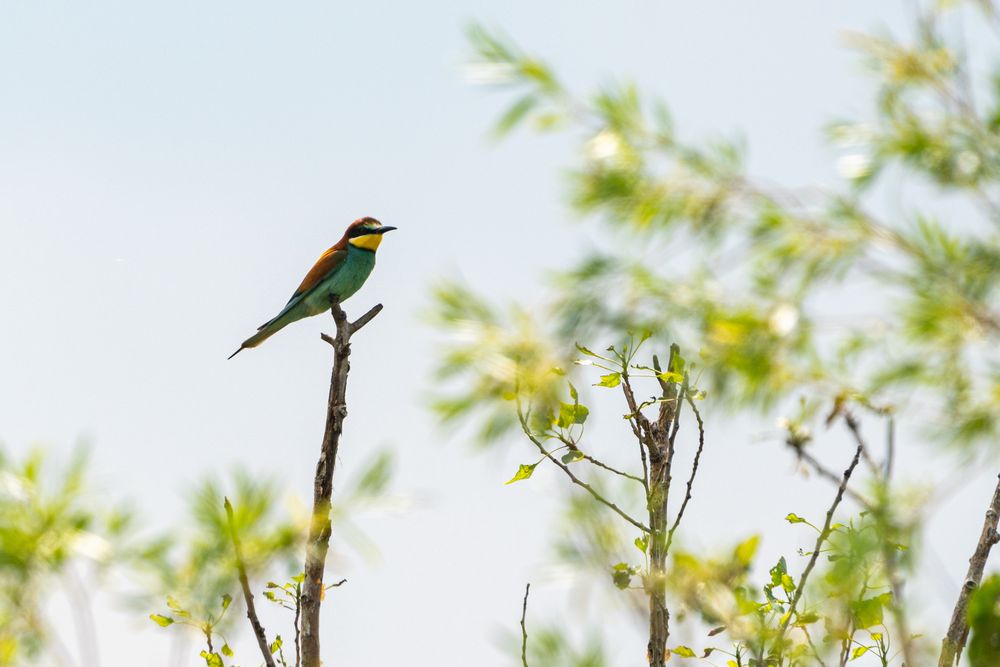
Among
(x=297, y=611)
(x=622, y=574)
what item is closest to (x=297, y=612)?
(x=297, y=611)

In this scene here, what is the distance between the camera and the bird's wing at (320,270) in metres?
7.28

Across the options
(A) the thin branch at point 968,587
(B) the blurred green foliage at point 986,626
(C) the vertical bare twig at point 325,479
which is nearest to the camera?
(B) the blurred green foliage at point 986,626

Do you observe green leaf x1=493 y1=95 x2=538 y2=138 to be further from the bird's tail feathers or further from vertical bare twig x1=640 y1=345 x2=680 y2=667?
the bird's tail feathers

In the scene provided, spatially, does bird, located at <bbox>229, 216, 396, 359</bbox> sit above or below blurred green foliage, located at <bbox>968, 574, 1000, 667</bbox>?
above

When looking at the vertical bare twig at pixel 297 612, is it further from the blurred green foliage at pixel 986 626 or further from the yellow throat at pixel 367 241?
the yellow throat at pixel 367 241

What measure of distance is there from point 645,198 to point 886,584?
1221mm

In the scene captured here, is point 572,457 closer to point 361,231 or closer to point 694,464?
point 694,464

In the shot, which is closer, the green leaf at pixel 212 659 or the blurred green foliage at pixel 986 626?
the blurred green foliage at pixel 986 626

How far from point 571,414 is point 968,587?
41.7 inches

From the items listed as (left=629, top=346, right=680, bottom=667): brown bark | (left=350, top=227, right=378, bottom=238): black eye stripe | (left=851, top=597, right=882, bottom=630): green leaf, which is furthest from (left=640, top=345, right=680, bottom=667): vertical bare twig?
(left=350, top=227, right=378, bottom=238): black eye stripe

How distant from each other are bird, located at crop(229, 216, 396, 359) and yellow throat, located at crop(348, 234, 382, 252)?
0.01 metres

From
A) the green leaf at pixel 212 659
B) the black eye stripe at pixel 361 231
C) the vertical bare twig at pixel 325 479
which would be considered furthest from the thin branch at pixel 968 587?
the black eye stripe at pixel 361 231

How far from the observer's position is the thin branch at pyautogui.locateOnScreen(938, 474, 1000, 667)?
2.72 m

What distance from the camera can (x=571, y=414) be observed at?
9.73 feet
